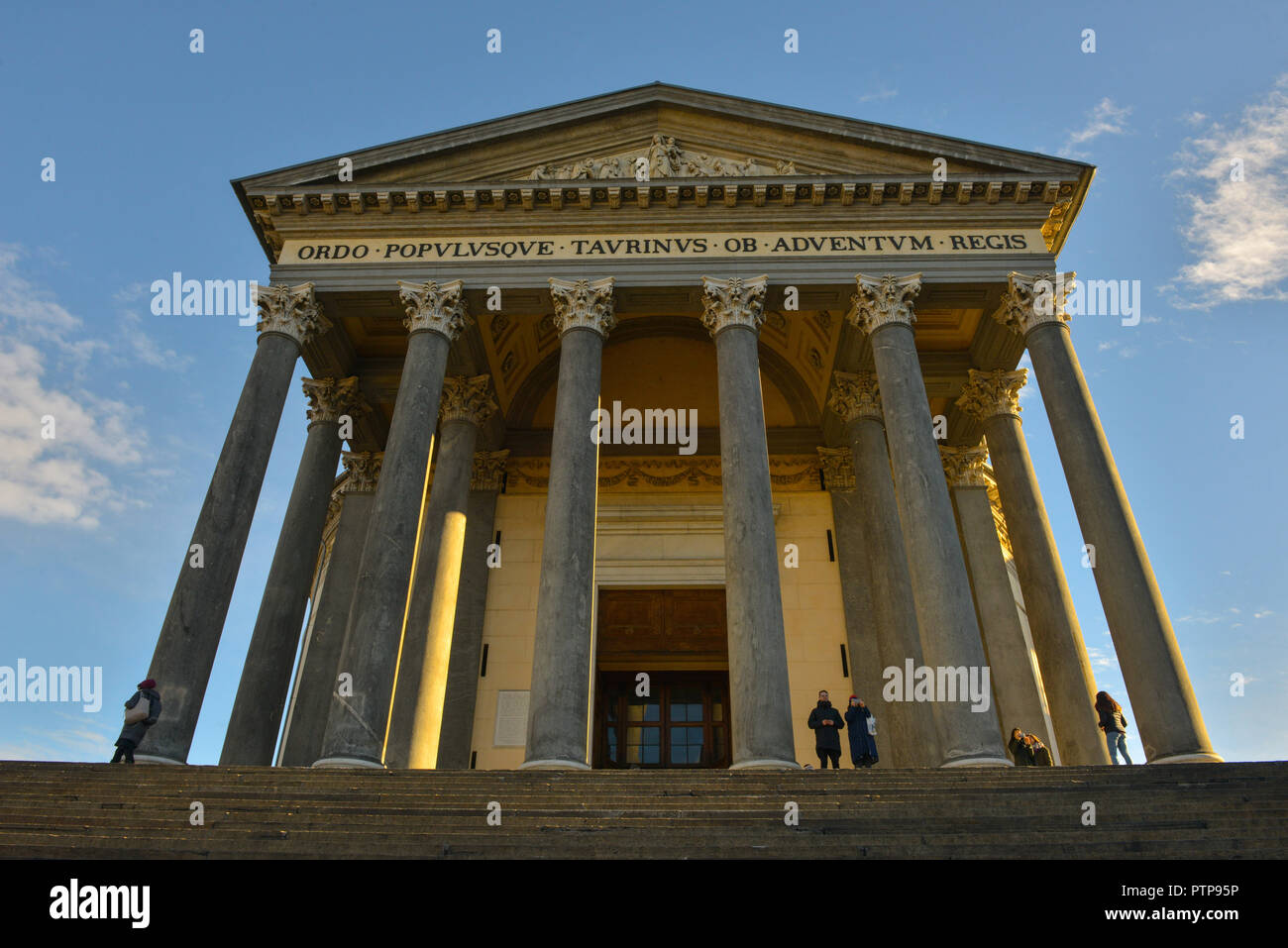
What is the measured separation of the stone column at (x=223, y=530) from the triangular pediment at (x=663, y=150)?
360 centimetres

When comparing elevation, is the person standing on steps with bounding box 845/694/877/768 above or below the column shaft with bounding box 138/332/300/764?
below

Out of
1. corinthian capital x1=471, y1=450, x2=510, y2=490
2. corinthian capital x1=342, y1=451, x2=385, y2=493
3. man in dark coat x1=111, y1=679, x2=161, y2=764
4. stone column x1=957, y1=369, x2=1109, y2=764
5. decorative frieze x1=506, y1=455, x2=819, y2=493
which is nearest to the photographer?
man in dark coat x1=111, y1=679, x2=161, y2=764

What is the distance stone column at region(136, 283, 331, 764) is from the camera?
15.1 meters

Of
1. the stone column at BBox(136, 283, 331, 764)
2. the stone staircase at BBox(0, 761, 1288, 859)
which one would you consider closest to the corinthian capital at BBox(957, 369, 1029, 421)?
the stone staircase at BBox(0, 761, 1288, 859)

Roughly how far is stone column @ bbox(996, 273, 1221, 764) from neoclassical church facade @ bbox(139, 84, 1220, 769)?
64 mm

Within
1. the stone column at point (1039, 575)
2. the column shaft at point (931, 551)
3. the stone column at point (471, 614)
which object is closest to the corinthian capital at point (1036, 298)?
the column shaft at point (931, 551)

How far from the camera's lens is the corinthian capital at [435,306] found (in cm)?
1909

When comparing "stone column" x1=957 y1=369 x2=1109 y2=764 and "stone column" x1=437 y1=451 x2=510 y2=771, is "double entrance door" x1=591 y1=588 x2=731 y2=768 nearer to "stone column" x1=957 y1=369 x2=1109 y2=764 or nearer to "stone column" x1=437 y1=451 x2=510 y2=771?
"stone column" x1=437 y1=451 x2=510 y2=771

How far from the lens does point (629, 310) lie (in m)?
20.2

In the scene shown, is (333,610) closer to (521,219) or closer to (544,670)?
(544,670)

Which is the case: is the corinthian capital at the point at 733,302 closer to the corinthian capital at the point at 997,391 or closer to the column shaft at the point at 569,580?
the column shaft at the point at 569,580

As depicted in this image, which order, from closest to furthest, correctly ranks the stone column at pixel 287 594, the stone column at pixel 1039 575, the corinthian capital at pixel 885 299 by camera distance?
1. the stone column at pixel 1039 575
2. the stone column at pixel 287 594
3. the corinthian capital at pixel 885 299

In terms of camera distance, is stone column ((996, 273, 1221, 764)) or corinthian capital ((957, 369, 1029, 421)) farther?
corinthian capital ((957, 369, 1029, 421))
